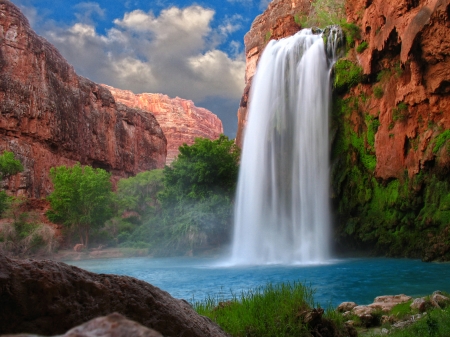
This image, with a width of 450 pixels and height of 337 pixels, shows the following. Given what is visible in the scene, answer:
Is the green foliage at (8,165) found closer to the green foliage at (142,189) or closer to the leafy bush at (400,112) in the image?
the green foliage at (142,189)

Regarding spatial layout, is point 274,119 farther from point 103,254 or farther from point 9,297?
point 9,297

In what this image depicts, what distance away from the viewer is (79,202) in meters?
33.9

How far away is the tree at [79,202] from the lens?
110ft

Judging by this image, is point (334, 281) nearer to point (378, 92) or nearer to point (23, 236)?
point (378, 92)

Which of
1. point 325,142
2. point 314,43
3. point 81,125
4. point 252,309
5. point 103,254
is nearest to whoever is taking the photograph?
point 252,309

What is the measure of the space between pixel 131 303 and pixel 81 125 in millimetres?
56983

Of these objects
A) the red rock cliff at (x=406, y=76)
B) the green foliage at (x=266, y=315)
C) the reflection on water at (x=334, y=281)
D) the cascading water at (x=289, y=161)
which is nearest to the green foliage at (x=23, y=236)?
the cascading water at (x=289, y=161)

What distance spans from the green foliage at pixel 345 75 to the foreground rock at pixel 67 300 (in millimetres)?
24248

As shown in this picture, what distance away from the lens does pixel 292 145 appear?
2545 centimetres

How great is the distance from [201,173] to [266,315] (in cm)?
2412

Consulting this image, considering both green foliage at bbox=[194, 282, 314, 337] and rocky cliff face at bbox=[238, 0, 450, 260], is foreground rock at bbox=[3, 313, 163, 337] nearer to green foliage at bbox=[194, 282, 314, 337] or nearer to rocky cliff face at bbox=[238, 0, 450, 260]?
green foliage at bbox=[194, 282, 314, 337]

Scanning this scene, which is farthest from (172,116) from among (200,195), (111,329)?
(111,329)

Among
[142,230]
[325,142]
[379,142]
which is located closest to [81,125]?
[142,230]

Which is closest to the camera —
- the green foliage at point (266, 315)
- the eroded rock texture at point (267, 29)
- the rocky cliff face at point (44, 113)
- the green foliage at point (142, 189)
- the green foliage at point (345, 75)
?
the green foliage at point (266, 315)
